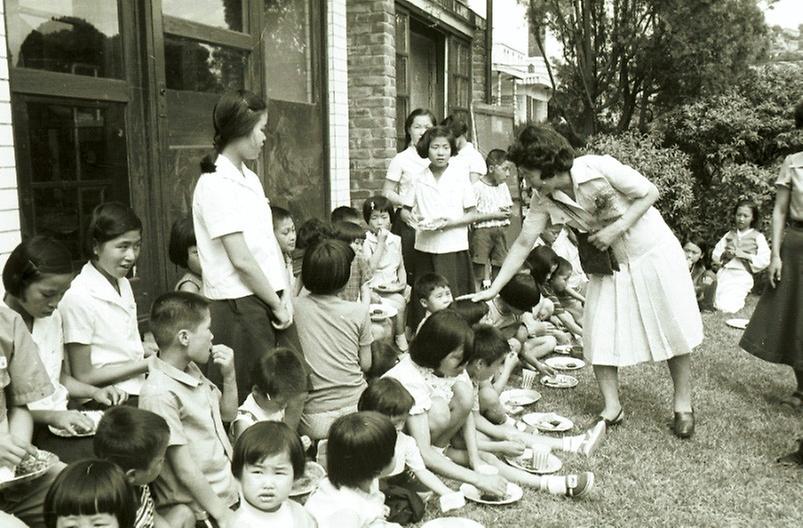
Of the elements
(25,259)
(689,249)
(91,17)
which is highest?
(91,17)

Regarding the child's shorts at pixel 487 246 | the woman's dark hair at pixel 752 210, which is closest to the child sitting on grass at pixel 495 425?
the child's shorts at pixel 487 246

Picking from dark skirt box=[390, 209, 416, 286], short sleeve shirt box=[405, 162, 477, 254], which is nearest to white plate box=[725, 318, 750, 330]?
short sleeve shirt box=[405, 162, 477, 254]

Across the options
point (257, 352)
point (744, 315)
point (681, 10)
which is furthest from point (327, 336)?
point (681, 10)

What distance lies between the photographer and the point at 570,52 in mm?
11125

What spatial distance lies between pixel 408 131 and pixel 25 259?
3962 mm

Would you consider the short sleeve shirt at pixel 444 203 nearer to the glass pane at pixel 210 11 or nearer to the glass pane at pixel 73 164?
the glass pane at pixel 210 11

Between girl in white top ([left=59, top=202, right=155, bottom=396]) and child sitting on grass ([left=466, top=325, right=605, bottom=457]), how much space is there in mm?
1603

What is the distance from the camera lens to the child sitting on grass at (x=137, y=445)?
8.24 ft

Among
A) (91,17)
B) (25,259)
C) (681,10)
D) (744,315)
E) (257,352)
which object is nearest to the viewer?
(25,259)

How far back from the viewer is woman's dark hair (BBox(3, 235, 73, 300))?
277 centimetres

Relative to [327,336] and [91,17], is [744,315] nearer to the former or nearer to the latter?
[327,336]

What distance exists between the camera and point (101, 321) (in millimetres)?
3199

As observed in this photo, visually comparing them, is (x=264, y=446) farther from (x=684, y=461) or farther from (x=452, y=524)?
(x=684, y=461)

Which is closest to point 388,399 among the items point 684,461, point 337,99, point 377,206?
point 684,461
